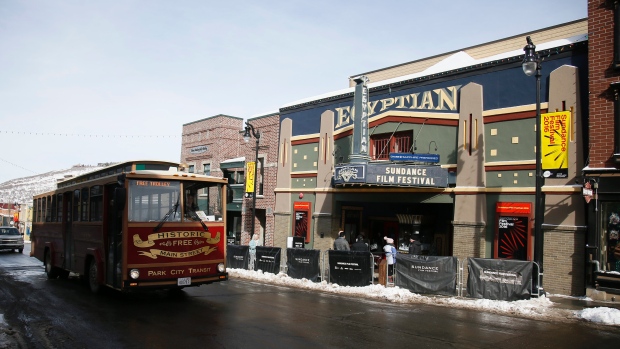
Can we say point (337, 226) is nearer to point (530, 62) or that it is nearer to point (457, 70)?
point (457, 70)

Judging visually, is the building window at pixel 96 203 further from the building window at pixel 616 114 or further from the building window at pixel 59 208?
the building window at pixel 616 114

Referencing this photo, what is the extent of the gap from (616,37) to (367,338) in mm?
11327

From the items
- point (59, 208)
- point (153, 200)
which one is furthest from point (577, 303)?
point (59, 208)

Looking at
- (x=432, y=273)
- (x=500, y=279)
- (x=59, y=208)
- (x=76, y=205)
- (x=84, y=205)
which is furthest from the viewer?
(x=59, y=208)

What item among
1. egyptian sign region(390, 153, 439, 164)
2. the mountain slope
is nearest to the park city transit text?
egyptian sign region(390, 153, 439, 164)

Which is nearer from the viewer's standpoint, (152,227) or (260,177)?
(152,227)

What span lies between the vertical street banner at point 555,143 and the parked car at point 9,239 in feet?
98.6

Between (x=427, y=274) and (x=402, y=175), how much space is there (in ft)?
13.8

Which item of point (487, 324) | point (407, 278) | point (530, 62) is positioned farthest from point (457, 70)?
point (487, 324)

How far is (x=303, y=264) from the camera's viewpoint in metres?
17.2

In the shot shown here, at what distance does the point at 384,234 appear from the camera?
21703mm

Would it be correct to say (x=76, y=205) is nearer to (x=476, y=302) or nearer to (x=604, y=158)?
(x=476, y=302)

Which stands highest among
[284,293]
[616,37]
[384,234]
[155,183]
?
[616,37]

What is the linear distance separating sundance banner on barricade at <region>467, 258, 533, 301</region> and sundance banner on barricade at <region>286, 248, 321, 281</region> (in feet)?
17.5
